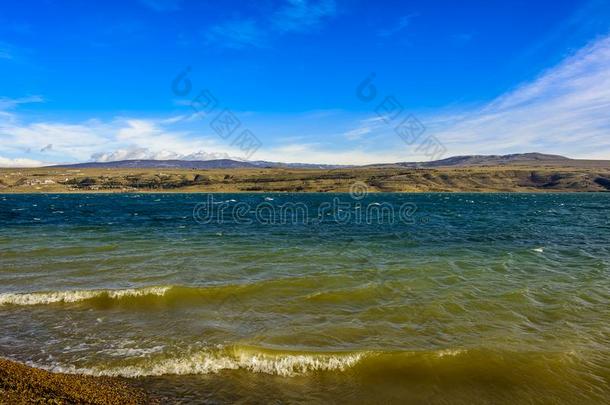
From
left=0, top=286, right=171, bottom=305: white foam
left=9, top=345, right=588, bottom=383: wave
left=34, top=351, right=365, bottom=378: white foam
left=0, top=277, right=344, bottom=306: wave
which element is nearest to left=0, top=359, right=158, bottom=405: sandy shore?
left=34, top=351, right=365, bottom=378: white foam

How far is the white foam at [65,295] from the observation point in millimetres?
18172

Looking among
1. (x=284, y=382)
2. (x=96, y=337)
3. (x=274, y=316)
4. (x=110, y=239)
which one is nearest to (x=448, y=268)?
(x=274, y=316)

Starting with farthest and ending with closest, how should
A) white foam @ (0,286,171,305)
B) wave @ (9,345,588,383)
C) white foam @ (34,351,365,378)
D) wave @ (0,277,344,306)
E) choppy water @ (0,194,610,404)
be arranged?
1. wave @ (0,277,344,306)
2. white foam @ (0,286,171,305)
3. wave @ (9,345,588,383)
4. white foam @ (34,351,365,378)
5. choppy water @ (0,194,610,404)

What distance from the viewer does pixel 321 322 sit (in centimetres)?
1562

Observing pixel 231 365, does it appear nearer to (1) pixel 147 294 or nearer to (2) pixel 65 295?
(1) pixel 147 294

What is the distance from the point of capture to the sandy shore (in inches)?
347

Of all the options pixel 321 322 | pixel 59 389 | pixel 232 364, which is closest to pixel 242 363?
pixel 232 364

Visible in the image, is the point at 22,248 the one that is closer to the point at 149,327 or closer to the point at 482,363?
the point at 149,327

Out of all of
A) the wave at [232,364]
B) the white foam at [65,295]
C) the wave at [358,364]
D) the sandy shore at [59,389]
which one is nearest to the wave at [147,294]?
the white foam at [65,295]

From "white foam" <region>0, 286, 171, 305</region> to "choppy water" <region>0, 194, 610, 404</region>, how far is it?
0.26ft

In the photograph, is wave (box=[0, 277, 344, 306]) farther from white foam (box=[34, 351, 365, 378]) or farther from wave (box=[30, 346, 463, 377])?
white foam (box=[34, 351, 365, 378])

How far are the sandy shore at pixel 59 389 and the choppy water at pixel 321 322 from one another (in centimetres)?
68

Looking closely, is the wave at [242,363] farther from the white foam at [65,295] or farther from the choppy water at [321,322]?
the white foam at [65,295]

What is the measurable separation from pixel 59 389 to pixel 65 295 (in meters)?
10.8
